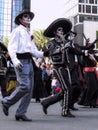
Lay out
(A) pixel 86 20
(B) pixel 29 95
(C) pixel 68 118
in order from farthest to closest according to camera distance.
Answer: (A) pixel 86 20, (C) pixel 68 118, (B) pixel 29 95

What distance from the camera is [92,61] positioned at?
12.4 metres

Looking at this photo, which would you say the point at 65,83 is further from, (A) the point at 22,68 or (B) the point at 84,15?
(B) the point at 84,15

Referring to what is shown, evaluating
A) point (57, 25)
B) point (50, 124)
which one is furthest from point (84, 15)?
point (50, 124)

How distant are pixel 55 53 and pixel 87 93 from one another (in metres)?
3.40

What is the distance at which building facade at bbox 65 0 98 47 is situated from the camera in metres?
111

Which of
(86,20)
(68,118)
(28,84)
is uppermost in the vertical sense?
(86,20)

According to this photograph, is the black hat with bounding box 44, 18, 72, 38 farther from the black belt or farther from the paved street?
the paved street

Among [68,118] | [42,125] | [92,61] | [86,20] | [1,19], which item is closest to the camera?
[42,125]

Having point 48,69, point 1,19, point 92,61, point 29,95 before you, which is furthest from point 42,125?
point 1,19

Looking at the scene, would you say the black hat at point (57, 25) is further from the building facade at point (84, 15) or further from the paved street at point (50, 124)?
the building facade at point (84, 15)

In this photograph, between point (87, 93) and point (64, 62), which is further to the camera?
point (87, 93)

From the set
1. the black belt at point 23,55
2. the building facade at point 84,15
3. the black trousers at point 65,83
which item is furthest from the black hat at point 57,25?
the building facade at point 84,15

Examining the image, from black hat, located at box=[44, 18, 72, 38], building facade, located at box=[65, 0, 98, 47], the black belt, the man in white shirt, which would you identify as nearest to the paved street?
the man in white shirt

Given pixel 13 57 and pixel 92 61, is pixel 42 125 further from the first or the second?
pixel 92 61
